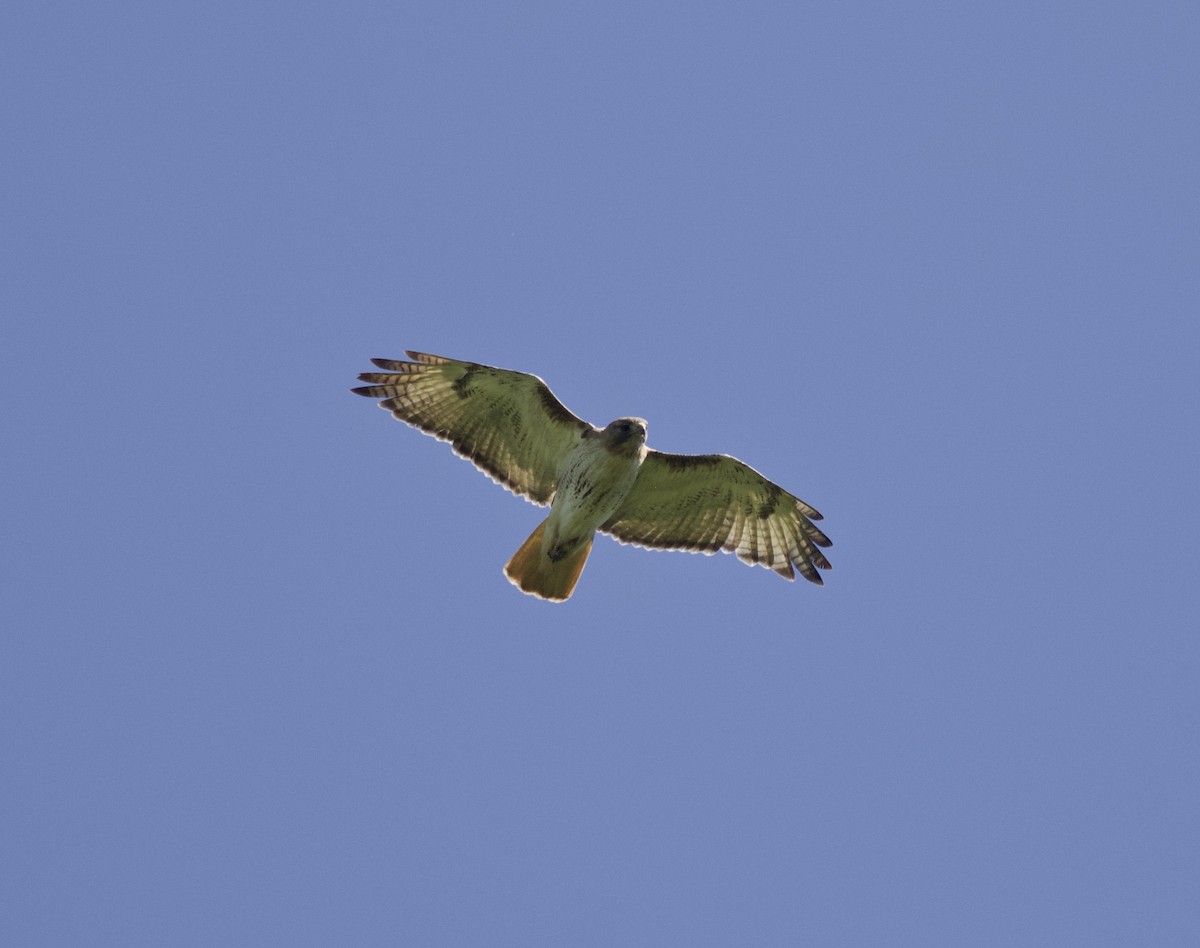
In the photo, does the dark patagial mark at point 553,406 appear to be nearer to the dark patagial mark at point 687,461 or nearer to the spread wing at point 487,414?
A: the spread wing at point 487,414

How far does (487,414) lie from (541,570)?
159 centimetres

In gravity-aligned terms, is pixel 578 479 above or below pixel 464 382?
below

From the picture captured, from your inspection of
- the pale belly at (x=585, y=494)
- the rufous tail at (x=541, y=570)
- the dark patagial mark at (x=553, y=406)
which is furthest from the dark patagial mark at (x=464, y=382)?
the rufous tail at (x=541, y=570)

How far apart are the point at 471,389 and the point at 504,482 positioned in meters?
0.98

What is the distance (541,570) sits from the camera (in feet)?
50.2

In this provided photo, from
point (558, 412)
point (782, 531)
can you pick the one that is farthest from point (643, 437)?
point (782, 531)

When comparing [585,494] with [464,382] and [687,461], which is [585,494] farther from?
[464,382]

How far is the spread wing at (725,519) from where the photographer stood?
1587 centimetres

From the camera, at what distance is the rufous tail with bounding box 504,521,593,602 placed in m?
15.2

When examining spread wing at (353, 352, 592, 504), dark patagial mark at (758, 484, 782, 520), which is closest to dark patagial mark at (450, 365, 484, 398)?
spread wing at (353, 352, 592, 504)

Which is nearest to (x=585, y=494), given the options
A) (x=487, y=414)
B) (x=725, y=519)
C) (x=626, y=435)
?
(x=626, y=435)

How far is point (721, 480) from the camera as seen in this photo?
1587 cm

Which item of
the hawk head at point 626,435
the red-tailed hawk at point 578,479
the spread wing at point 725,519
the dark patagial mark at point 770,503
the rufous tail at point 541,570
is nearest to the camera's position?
the hawk head at point 626,435

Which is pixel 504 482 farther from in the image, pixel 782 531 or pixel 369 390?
pixel 782 531
